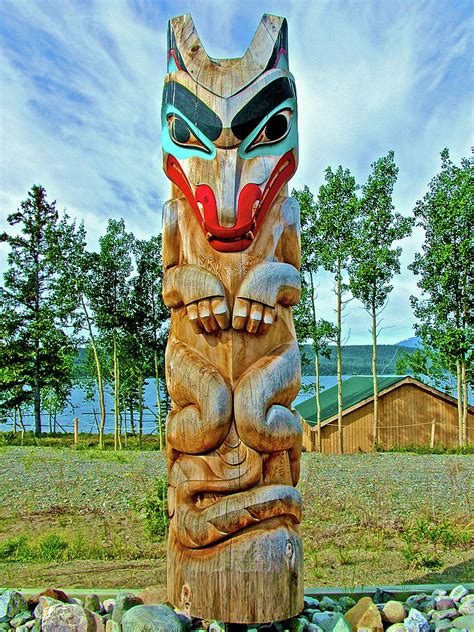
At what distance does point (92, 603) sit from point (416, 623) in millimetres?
2152

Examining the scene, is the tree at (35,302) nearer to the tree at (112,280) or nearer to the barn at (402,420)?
the tree at (112,280)

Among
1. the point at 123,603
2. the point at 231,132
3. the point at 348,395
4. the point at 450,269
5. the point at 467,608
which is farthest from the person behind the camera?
the point at 348,395

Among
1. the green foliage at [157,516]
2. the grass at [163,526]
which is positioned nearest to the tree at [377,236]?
the grass at [163,526]

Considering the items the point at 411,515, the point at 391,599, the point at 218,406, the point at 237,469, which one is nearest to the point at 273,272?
the point at 218,406

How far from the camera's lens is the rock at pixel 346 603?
12.0 feet

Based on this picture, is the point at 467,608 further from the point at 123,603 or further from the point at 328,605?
the point at 123,603

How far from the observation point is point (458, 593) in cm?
371

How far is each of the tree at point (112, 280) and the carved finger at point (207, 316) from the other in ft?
51.2

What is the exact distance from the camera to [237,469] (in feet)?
9.19

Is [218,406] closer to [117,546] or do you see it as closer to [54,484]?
[117,546]

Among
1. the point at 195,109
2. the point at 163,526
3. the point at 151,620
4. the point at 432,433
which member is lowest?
the point at 432,433

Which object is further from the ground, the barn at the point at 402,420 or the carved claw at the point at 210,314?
the carved claw at the point at 210,314

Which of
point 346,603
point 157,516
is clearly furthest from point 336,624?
point 157,516

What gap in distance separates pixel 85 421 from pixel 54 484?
53.9ft
